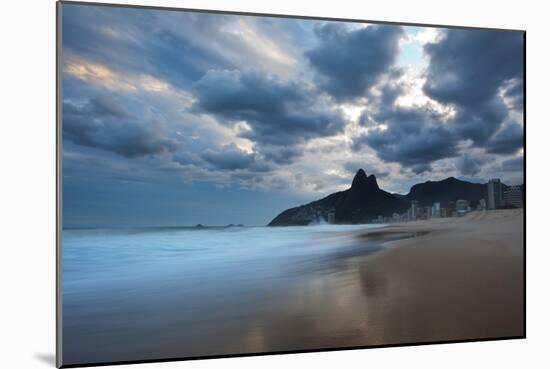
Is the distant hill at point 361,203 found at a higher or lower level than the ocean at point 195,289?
higher

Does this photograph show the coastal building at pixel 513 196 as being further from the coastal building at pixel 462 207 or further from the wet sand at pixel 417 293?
the coastal building at pixel 462 207

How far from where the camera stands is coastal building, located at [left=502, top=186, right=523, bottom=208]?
4250 mm

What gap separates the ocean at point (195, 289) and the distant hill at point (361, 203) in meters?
0.09

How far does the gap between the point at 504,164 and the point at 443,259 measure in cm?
91

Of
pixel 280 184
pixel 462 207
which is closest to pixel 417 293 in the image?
pixel 462 207

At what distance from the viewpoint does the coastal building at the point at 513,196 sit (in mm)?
4250

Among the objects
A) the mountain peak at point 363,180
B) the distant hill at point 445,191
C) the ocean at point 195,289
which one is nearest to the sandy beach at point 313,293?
the ocean at point 195,289

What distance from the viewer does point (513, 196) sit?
4254mm

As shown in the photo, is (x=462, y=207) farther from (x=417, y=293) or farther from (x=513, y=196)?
(x=417, y=293)

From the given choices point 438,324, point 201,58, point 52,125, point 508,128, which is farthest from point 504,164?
point 52,125

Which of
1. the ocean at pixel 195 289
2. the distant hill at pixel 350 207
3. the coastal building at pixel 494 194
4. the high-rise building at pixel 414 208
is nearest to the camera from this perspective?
the ocean at pixel 195 289

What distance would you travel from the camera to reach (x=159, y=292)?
12.0ft

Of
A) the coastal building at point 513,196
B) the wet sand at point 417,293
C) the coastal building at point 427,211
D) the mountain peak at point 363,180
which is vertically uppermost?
the mountain peak at point 363,180

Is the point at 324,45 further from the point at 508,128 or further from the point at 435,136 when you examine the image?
the point at 508,128
